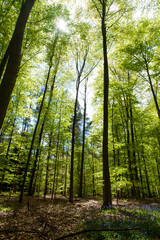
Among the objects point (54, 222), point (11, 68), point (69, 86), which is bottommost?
point (54, 222)

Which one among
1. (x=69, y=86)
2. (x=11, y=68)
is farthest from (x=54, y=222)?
(x=69, y=86)

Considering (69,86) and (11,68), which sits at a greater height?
(69,86)

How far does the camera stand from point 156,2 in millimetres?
9008

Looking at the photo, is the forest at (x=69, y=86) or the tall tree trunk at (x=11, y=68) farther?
the forest at (x=69, y=86)

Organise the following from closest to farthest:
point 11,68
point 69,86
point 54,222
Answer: point 11,68 < point 54,222 < point 69,86

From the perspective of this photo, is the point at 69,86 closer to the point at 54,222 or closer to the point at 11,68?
the point at 11,68

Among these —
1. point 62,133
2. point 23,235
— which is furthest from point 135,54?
point 23,235

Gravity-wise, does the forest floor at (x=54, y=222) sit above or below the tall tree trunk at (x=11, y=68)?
below

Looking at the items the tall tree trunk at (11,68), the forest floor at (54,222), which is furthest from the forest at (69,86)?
the tall tree trunk at (11,68)

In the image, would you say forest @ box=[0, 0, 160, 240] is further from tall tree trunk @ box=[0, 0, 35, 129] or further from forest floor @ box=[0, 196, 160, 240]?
tall tree trunk @ box=[0, 0, 35, 129]

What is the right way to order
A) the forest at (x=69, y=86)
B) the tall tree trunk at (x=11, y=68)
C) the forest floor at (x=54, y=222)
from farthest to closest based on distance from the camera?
1. the forest at (x=69, y=86)
2. the forest floor at (x=54, y=222)
3. the tall tree trunk at (x=11, y=68)

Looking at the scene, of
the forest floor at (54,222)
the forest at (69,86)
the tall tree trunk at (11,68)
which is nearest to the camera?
the tall tree trunk at (11,68)

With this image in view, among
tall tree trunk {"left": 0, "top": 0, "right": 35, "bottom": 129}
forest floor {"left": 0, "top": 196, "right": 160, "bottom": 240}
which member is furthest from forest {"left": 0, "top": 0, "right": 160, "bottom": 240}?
tall tree trunk {"left": 0, "top": 0, "right": 35, "bottom": 129}

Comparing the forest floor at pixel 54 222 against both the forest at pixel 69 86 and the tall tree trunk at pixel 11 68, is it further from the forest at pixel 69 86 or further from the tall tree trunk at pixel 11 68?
the tall tree trunk at pixel 11 68
